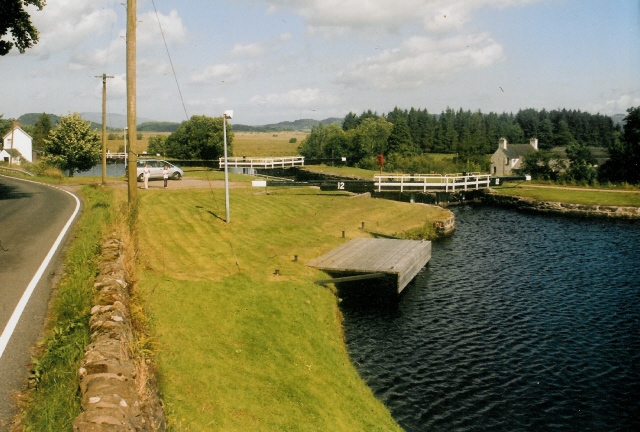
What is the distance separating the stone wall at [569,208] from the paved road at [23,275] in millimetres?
41458

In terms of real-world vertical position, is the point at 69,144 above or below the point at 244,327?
above

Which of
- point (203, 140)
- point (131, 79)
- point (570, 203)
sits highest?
point (203, 140)

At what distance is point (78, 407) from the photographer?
6.55 meters

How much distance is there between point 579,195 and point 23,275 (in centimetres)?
5278

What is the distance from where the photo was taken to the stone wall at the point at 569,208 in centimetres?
4534

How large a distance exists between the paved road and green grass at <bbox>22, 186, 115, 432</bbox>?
0.78 ft

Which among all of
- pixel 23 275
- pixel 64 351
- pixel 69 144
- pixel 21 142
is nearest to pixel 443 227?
pixel 23 275

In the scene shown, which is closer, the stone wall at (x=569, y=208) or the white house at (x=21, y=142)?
the stone wall at (x=569, y=208)

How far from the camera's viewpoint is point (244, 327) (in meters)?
14.7

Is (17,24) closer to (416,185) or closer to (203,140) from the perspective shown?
(416,185)

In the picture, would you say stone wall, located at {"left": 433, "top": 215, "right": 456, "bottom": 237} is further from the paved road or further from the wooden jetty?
the paved road

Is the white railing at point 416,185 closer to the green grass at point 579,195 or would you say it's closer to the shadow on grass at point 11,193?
the green grass at point 579,195

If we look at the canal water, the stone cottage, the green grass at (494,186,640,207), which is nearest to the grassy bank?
the canal water

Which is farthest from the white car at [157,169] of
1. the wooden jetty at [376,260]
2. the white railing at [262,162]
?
the wooden jetty at [376,260]
